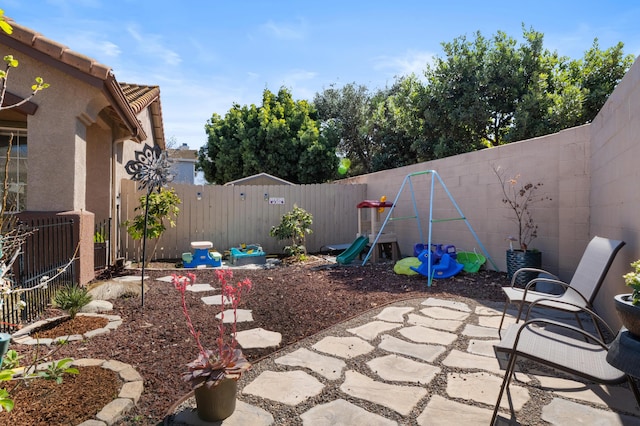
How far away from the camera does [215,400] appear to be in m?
2.01

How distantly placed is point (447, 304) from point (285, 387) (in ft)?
8.73

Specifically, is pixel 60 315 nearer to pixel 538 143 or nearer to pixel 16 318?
pixel 16 318

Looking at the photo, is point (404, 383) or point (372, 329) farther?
point (372, 329)

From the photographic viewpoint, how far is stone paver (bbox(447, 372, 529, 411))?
2.24m

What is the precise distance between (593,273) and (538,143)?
309 cm

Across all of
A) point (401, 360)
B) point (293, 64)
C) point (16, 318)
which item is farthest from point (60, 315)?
point (293, 64)

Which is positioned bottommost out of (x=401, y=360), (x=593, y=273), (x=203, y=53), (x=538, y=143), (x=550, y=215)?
(x=401, y=360)

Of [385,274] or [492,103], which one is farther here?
[492,103]

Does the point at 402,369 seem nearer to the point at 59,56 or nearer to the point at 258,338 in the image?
the point at 258,338

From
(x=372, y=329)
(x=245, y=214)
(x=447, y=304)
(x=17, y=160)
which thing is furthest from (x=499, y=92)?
(x=17, y=160)

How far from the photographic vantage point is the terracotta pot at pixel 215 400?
2.01 m

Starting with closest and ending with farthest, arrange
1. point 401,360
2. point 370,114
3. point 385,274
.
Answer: point 401,360, point 385,274, point 370,114

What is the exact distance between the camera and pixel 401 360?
2.85 metres

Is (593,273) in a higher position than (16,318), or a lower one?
higher
